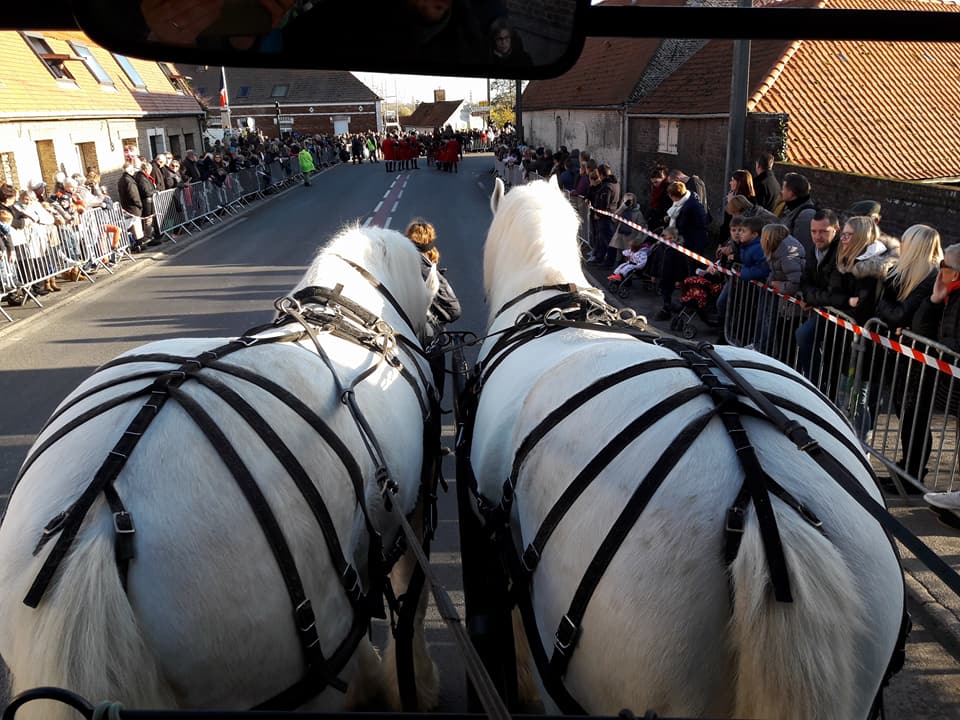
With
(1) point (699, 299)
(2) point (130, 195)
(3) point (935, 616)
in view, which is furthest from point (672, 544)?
(2) point (130, 195)

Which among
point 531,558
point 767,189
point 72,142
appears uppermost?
point 72,142

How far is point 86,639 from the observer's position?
181cm

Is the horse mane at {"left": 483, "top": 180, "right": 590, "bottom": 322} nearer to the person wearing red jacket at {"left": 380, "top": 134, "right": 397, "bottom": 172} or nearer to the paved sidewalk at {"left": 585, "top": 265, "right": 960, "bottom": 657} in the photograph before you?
the paved sidewalk at {"left": 585, "top": 265, "right": 960, "bottom": 657}

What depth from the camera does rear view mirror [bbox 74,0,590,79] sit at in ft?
4.15

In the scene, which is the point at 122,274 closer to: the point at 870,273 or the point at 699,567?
the point at 870,273

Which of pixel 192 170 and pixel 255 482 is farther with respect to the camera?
pixel 192 170

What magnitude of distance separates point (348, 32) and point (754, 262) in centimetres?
650

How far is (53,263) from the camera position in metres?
12.2

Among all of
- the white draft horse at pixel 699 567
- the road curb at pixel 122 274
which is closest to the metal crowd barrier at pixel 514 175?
the road curb at pixel 122 274

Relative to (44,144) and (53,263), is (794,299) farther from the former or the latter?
(44,144)

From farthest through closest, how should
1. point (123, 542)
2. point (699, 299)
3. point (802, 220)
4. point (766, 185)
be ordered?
point (766, 185)
point (699, 299)
point (802, 220)
point (123, 542)

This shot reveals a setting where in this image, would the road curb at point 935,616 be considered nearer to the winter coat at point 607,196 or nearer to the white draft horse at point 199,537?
the white draft horse at point 199,537

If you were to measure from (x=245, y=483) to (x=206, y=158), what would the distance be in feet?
74.7

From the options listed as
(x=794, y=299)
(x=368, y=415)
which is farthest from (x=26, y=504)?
(x=794, y=299)
